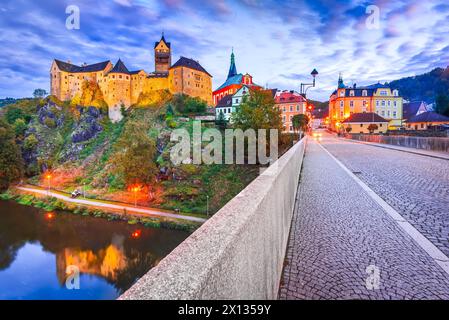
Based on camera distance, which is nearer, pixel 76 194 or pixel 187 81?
pixel 76 194

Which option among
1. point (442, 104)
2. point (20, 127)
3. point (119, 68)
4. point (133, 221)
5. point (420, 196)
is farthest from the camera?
point (119, 68)

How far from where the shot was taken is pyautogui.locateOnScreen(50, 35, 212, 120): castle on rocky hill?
7306 cm

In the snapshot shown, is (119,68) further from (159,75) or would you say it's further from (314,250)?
(314,250)

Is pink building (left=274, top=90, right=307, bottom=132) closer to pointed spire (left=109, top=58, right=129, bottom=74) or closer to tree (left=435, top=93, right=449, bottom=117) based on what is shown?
tree (left=435, top=93, right=449, bottom=117)

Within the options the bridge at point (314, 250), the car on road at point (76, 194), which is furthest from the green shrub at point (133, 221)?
the bridge at point (314, 250)

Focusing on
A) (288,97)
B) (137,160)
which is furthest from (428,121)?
(137,160)

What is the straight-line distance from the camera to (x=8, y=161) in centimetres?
5400

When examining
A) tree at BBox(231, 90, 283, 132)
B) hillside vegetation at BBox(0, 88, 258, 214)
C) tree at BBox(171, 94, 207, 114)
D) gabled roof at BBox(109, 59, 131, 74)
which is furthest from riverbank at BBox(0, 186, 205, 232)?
gabled roof at BBox(109, 59, 131, 74)

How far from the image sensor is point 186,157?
47.2m

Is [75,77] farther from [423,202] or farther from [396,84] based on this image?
[396,84]

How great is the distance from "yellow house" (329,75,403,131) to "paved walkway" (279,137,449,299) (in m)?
72.2

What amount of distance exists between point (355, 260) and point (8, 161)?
229 ft

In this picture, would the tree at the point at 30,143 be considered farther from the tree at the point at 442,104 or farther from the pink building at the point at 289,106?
the tree at the point at 442,104
